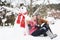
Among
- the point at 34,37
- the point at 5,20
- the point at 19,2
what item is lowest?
the point at 34,37

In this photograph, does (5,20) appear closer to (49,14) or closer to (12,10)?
(12,10)

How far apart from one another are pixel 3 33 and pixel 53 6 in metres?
0.41

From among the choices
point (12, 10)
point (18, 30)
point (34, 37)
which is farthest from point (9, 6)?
point (34, 37)

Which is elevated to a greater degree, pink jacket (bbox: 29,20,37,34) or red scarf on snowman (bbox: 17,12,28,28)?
red scarf on snowman (bbox: 17,12,28,28)

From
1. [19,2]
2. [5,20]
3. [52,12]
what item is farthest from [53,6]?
[5,20]

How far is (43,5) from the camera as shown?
1.14 metres

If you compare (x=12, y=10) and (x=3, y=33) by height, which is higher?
(x=12, y=10)

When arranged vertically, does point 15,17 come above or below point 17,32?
above

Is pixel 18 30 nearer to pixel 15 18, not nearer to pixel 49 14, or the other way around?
pixel 15 18

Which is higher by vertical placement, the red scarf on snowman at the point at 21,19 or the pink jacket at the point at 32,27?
the red scarf on snowman at the point at 21,19

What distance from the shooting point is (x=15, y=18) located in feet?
3.71

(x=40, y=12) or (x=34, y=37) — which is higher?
(x=40, y=12)

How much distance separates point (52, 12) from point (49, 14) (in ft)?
0.09

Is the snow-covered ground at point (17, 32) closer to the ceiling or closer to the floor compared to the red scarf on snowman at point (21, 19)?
closer to the floor
